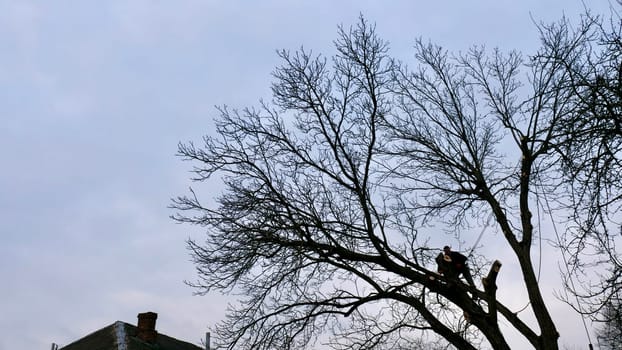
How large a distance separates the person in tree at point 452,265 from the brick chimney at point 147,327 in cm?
1157

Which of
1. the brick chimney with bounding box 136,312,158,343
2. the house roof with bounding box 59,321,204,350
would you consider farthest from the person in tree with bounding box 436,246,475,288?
the brick chimney with bounding box 136,312,158,343

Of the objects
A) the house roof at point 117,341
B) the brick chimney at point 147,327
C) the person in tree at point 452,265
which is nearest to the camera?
the person in tree at point 452,265

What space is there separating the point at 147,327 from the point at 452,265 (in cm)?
1185

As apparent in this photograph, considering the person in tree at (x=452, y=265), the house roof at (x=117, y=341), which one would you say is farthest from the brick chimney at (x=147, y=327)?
the person in tree at (x=452, y=265)

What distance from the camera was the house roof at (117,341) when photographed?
1639 cm

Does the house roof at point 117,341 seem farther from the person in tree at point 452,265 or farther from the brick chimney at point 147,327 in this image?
the person in tree at point 452,265

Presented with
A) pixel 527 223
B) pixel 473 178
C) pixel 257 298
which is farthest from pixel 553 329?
pixel 257 298

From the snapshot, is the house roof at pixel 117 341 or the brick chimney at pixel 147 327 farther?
the brick chimney at pixel 147 327

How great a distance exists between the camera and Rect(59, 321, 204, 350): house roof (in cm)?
1639

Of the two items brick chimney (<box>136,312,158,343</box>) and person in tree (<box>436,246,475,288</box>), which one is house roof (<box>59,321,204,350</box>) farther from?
person in tree (<box>436,246,475,288</box>)

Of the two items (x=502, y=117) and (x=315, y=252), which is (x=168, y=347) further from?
(x=502, y=117)

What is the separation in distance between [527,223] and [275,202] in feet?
15.3

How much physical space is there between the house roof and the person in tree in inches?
425

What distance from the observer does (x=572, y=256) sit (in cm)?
654
